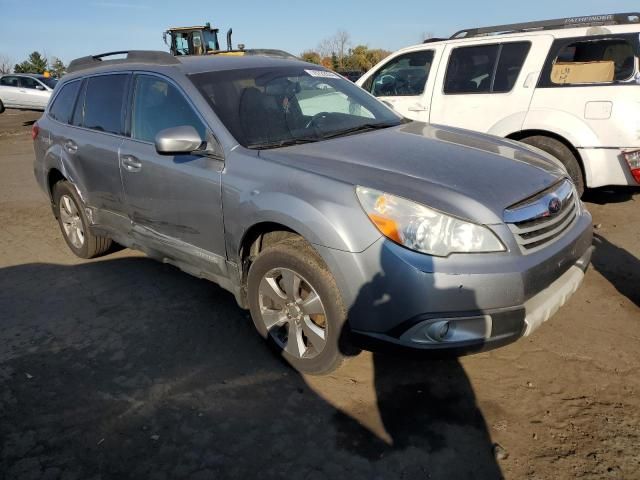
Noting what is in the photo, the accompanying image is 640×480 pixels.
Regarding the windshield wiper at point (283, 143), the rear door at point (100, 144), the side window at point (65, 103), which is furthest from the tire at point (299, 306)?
the side window at point (65, 103)

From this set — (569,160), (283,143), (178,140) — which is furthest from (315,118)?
(569,160)

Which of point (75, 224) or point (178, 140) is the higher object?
point (178, 140)

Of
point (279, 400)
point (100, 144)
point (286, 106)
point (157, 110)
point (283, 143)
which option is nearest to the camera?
point (279, 400)

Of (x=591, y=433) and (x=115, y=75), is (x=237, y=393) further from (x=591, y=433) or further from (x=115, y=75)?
(x=115, y=75)

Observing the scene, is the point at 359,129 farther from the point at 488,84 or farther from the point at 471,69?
the point at 471,69

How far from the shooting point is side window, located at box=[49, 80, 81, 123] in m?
4.75

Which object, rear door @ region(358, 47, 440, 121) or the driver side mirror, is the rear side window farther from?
the driver side mirror

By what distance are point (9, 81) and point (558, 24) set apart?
66.8 ft

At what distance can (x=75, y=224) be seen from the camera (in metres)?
4.91

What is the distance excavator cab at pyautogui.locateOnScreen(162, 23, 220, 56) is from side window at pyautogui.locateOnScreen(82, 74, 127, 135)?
15.6 meters

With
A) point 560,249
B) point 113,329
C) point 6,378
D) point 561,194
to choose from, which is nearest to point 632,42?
point 561,194

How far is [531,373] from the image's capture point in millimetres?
2938

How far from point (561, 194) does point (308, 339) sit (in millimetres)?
1652

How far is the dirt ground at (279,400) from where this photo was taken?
2.35 metres
